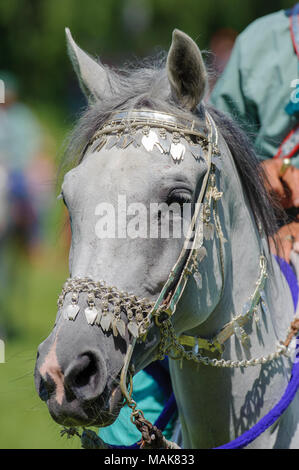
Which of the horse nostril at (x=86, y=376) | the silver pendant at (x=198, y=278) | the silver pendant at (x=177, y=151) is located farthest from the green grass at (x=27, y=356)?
the silver pendant at (x=177, y=151)

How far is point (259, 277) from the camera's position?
2535 millimetres

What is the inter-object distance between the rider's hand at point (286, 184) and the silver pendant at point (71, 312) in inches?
54.7

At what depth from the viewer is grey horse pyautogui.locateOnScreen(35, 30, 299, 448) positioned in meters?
2.03

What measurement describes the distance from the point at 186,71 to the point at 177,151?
1.02 ft

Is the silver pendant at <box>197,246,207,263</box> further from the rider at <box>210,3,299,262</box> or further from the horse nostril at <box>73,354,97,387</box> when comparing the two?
the rider at <box>210,3,299,262</box>

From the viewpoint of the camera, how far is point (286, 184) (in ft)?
10.3

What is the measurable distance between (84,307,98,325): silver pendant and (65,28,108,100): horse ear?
0.95m

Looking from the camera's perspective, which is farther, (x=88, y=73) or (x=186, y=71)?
(x=88, y=73)

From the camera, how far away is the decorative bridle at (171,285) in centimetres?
205

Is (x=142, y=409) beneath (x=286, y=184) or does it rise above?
beneath

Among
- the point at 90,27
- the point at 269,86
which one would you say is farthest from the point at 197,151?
the point at 90,27

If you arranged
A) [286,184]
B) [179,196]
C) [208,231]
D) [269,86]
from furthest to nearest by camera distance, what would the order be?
[269,86], [286,184], [208,231], [179,196]

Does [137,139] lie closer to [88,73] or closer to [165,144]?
[165,144]

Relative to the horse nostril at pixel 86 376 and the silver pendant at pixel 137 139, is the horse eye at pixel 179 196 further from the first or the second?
the horse nostril at pixel 86 376
